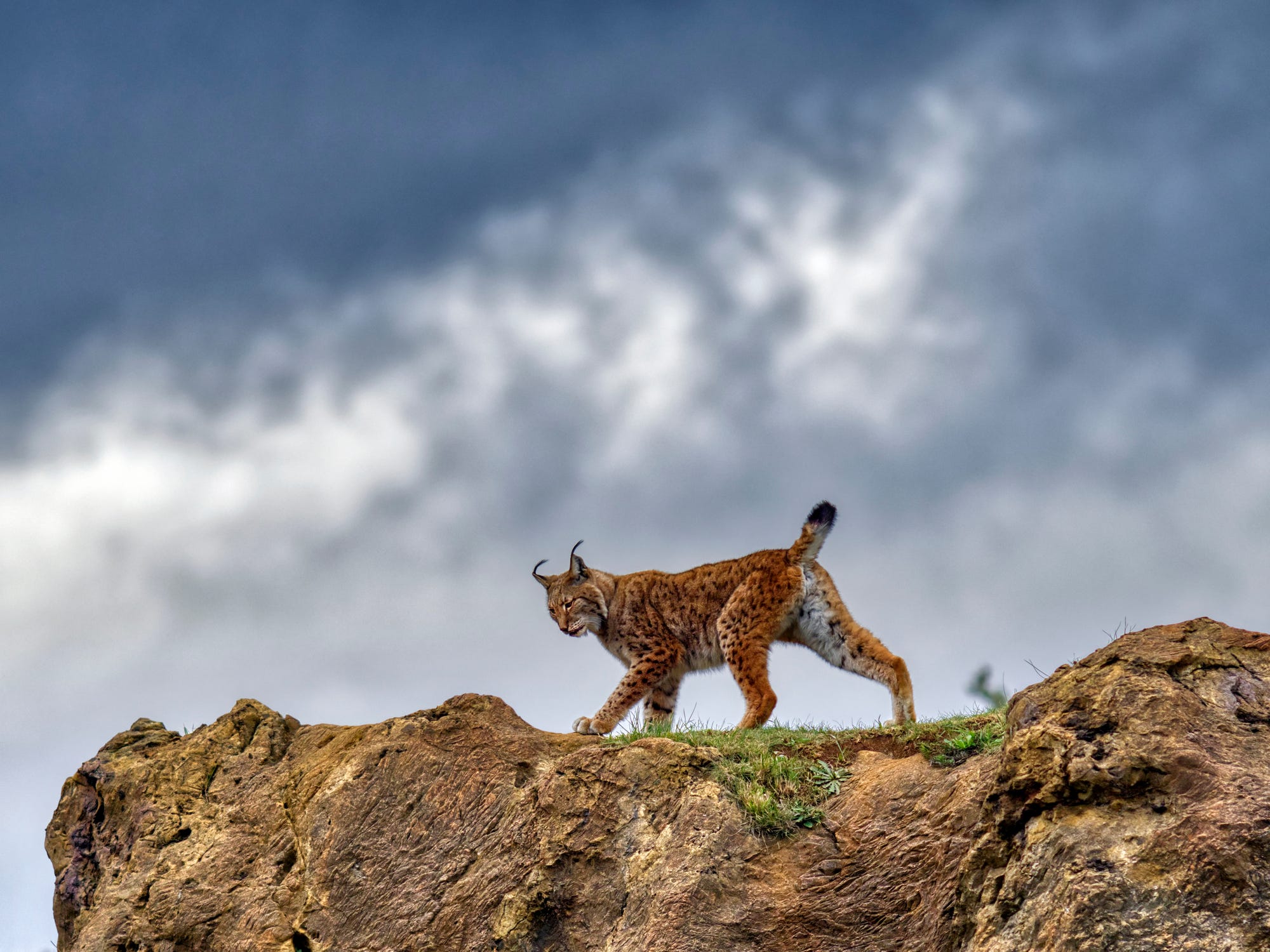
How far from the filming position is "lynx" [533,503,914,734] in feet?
45.6

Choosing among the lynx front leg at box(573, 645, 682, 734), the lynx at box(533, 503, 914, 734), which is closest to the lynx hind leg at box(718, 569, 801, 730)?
the lynx at box(533, 503, 914, 734)

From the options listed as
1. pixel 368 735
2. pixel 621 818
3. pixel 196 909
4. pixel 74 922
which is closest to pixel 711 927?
pixel 621 818

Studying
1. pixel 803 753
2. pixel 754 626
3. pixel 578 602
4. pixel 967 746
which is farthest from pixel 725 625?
pixel 967 746

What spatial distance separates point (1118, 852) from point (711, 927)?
3243mm

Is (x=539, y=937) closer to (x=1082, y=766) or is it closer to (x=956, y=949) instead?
(x=956, y=949)

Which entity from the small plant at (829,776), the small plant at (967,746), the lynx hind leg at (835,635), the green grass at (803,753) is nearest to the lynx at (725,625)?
the lynx hind leg at (835,635)

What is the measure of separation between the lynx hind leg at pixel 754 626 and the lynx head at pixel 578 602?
242 cm

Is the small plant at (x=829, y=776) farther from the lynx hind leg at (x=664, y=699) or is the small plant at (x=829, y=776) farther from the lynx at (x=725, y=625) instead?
the lynx hind leg at (x=664, y=699)

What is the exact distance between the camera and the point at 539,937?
9492mm

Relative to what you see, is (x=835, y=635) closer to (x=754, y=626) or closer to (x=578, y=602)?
(x=754, y=626)

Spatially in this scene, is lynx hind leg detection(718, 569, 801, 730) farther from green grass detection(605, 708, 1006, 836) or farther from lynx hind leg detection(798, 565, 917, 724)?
green grass detection(605, 708, 1006, 836)

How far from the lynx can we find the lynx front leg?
0.01 metres

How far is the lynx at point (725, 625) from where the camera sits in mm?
13914

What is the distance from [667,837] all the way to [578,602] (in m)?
6.96
